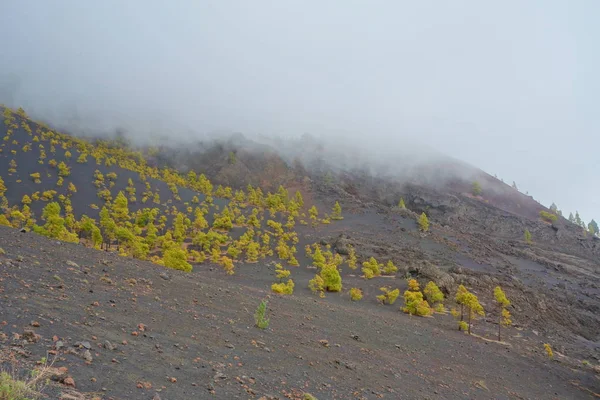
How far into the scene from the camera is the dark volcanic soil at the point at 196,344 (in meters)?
8.50

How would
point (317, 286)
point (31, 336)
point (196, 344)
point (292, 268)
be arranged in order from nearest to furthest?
point (31, 336), point (196, 344), point (317, 286), point (292, 268)

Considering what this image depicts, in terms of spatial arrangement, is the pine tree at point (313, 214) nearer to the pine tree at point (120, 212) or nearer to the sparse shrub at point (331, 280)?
the pine tree at point (120, 212)

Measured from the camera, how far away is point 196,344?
11914 millimetres

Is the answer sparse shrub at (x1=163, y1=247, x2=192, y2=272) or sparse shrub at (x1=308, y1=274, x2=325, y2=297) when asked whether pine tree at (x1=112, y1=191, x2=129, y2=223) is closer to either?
sparse shrub at (x1=163, y1=247, x2=192, y2=272)

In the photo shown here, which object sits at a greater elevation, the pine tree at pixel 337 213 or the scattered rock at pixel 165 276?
the pine tree at pixel 337 213

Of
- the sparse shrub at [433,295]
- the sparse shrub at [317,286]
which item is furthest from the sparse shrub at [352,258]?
the sparse shrub at [317,286]

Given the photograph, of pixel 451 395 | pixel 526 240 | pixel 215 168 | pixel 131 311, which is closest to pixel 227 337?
pixel 131 311

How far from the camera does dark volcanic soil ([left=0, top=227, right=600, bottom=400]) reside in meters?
8.50

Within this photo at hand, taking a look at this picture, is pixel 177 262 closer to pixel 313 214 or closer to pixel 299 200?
pixel 313 214

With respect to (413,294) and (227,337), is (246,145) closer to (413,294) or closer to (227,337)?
(413,294)

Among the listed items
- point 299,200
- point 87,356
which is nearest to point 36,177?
point 299,200

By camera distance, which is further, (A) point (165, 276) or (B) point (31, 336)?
(A) point (165, 276)

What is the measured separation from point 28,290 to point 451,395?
1839cm

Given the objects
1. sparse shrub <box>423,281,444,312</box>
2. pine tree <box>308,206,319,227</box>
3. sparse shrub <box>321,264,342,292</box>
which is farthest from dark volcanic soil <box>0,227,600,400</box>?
pine tree <box>308,206,319,227</box>
